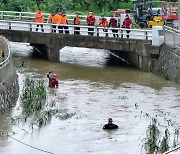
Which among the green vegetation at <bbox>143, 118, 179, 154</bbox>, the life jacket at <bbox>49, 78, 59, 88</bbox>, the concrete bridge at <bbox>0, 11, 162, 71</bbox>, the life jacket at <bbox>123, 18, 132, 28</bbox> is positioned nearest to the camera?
the green vegetation at <bbox>143, 118, 179, 154</bbox>

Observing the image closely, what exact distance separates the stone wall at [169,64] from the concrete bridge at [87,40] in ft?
1.87

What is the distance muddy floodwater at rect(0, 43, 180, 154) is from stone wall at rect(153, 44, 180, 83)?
1.28 feet

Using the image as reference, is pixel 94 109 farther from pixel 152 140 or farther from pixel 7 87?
pixel 152 140

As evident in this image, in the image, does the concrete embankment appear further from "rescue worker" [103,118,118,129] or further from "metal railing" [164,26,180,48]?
"metal railing" [164,26,180,48]

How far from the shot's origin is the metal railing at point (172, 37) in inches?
1373

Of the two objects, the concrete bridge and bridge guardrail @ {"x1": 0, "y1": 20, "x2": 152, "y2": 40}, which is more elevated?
bridge guardrail @ {"x1": 0, "y1": 20, "x2": 152, "y2": 40}

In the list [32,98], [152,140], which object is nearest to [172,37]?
[32,98]

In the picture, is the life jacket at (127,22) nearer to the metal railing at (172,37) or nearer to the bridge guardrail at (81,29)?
the bridge guardrail at (81,29)

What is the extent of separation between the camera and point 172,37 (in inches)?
1395

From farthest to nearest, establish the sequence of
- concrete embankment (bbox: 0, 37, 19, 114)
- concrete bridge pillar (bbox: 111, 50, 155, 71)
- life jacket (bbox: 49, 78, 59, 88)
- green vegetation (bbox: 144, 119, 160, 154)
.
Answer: concrete bridge pillar (bbox: 111, 50, 155, 71) → life jacket (bbox: 49, 78, 59, 88) → concrete embankment (bbox: 0, 37, 19, 114) → green vegetation (bbox: 144, 119, 160, 154)

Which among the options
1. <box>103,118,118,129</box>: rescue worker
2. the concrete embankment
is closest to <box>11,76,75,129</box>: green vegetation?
the concrete embankment

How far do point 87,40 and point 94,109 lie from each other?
10.4 meters

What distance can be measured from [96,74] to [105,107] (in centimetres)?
756

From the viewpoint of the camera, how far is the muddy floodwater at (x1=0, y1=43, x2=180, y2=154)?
A: 23688mm
